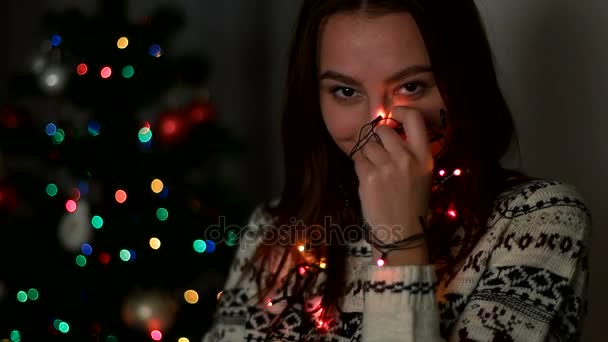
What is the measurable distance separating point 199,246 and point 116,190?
246 mm

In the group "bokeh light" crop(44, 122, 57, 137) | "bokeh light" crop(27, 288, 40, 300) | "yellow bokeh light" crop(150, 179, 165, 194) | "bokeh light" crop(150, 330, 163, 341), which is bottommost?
"bokeh light" crop(150, 330, 163, 341)

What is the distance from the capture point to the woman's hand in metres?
1.20

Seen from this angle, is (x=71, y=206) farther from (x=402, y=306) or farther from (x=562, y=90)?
(x=562, y=90)

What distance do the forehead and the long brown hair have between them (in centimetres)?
2

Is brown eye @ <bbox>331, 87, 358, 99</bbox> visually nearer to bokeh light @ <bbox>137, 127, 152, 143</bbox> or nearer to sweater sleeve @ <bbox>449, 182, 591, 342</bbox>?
sweater sleeve @ <bbox>449, 182, 591, 342</bbox>

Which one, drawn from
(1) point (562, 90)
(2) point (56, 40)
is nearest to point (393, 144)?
(1) point (562, 90)

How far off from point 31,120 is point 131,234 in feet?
1.29

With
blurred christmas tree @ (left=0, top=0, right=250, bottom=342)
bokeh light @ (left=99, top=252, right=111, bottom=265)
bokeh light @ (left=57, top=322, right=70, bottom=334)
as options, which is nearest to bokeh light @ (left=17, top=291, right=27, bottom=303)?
blurred christmas tree @ (left=0, top=0, right=250, bottom=342)

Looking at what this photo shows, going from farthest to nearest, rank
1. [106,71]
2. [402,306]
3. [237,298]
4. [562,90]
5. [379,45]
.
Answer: [106,71] < [562,90] < [237,298] < [379,45] < [402,306]

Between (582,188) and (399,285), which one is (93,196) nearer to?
(399,285)

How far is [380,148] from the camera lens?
1234 millimetres

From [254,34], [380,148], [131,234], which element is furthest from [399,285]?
[254,34]

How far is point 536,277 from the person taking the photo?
3.78 ft

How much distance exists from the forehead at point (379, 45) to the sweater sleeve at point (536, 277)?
308mm
